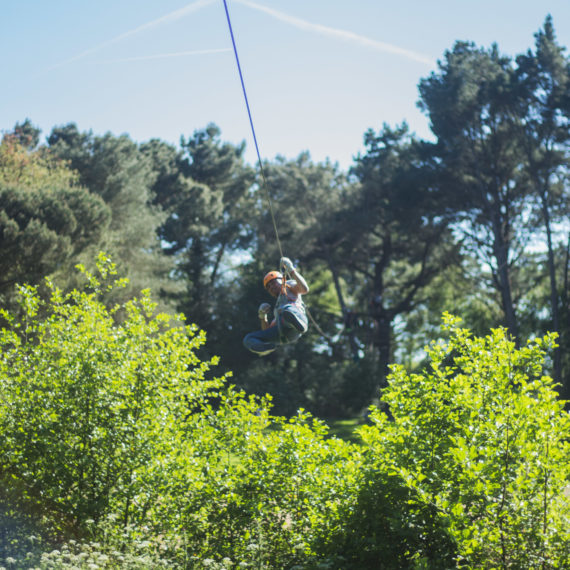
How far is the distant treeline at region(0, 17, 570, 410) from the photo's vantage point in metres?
20.9

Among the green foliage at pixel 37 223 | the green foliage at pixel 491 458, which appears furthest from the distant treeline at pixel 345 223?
the green foliage at pixel 491 458

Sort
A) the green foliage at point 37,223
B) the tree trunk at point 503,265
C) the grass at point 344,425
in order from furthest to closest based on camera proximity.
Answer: the grass at point 344,425, the tree trunk at point 503,265, the green foliage at point 37,223

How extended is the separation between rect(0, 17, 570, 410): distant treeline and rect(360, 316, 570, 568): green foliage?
1416 cm

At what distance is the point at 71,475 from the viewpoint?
7008 millimetres

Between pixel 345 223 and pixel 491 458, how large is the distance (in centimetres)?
2305

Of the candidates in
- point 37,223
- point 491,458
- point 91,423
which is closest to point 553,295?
point 37,223

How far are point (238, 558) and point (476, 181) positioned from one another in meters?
20.9

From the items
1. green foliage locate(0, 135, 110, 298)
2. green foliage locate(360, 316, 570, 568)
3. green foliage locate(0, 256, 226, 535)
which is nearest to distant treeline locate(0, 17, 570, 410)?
green foliage locate(0, 135, 110, 298)

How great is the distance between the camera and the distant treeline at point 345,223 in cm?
2092

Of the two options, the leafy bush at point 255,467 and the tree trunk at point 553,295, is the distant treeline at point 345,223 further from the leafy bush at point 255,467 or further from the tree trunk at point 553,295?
the leafy bush at point 255,467

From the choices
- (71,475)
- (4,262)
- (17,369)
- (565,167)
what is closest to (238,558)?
(71,475)

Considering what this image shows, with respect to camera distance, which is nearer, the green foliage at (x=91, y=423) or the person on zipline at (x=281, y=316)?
the green foliage at (x=91, y=423)

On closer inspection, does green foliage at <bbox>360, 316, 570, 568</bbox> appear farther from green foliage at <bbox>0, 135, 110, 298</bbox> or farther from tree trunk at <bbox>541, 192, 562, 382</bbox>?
tree trunk at <bbox>541, 192, 562, 382</bbox>

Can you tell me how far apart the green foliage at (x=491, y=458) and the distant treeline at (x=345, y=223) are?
46.5ft
